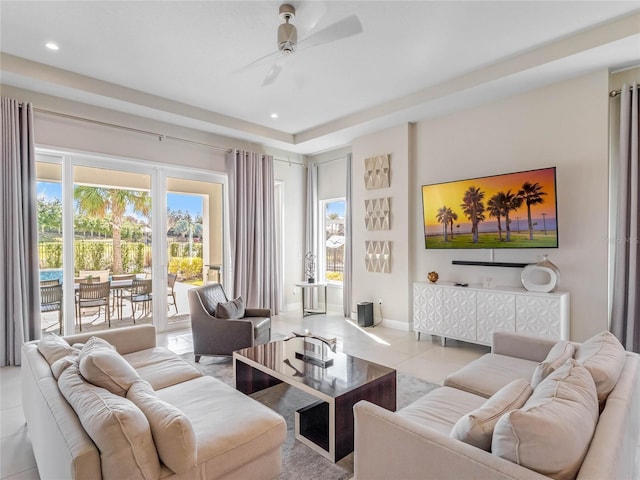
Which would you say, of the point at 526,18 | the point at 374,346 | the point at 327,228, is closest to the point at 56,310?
the point at 374,346

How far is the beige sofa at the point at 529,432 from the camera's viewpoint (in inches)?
43.8

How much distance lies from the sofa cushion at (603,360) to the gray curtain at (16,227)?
491 cm

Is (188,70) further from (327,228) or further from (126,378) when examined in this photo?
(327,228)

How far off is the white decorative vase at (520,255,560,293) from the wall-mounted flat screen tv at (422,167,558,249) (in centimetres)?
22

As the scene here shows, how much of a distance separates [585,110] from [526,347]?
266 cm

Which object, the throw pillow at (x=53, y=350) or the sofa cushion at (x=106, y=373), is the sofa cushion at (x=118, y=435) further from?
the throw pillow at (x=53, y=350)

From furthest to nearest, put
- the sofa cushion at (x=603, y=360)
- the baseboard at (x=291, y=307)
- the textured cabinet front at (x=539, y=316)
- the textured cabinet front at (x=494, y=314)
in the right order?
the baseboard at (x=291, y=307) < the textured cabinet front at (x=494, y=314) < the textured cabinet front at (x=539, y=316) < the sofa cushion at (x=603, y=360)

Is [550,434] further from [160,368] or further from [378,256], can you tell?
[378,256]

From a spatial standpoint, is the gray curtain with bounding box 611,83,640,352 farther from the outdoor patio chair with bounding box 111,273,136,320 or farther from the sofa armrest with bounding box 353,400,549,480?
the outdoor patio chair with bounding box 111,273,136,320

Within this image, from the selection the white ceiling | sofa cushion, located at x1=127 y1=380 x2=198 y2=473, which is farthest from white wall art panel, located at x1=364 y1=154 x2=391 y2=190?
sofa cushion, located at x1=127 y1=380 x2=198 y2=473

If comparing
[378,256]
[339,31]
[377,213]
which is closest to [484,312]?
[378,256]

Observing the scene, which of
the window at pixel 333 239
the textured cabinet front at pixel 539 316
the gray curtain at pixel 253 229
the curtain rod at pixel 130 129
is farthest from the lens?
the window at pixel 333 239

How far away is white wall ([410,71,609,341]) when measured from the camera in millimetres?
3592

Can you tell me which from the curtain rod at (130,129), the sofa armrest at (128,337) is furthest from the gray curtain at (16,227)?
the sofa armrest at (128,337)
